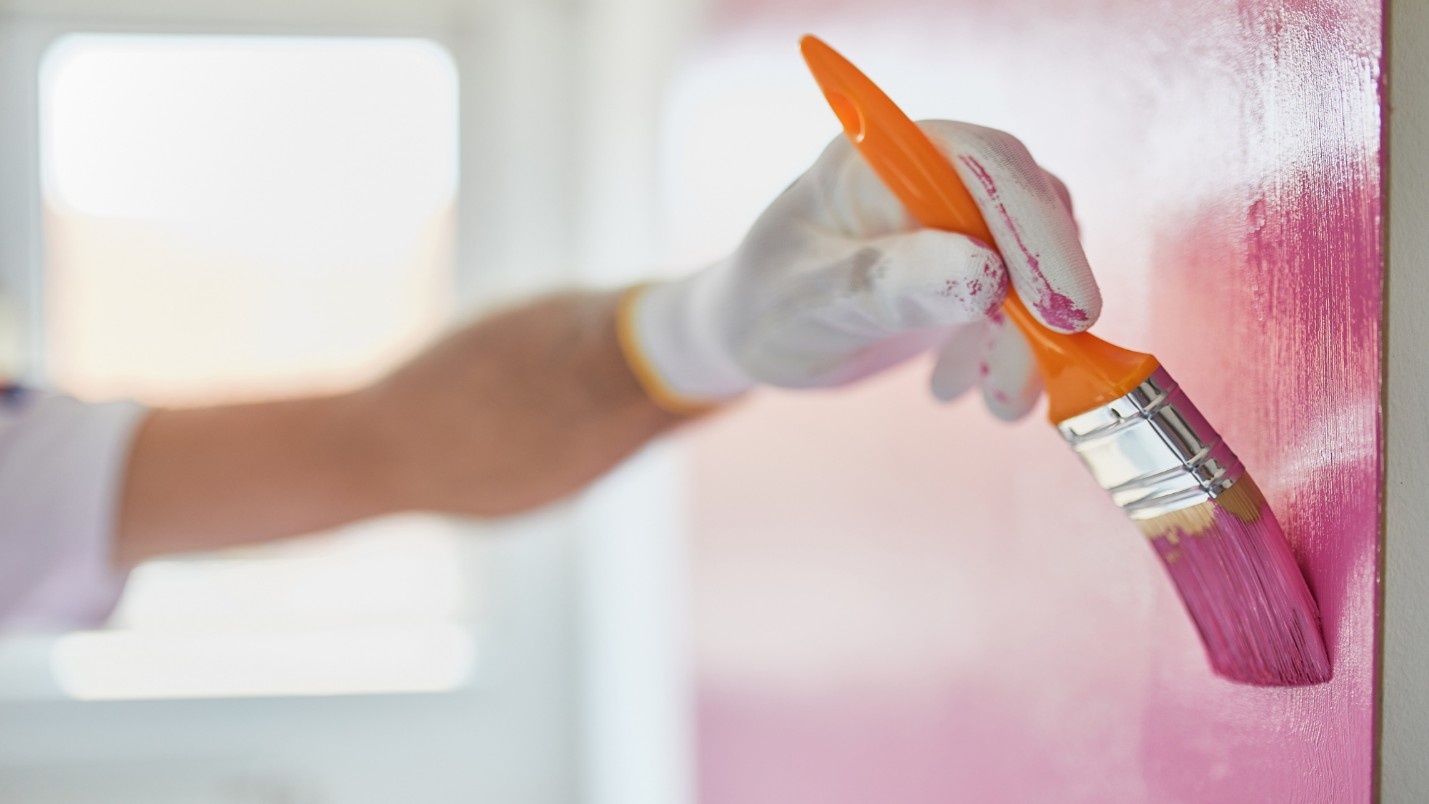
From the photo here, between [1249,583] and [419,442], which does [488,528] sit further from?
[1249,583]

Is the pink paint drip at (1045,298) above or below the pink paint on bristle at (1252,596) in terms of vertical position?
above

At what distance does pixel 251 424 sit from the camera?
3.58 feet

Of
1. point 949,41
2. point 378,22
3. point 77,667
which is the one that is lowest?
point 77,667

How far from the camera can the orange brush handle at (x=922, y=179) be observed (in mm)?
428

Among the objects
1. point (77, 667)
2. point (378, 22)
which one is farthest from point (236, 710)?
point (378, 22)

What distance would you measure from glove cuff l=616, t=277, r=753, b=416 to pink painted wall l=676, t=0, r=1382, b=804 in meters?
0.13

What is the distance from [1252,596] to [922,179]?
0.21 m

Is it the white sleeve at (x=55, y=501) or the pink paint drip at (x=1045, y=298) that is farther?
the white sleeve at (x=55, y=501)

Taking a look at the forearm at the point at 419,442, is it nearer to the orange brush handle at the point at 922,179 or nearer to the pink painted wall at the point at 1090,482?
the pink painted wall at the point at 1090,482

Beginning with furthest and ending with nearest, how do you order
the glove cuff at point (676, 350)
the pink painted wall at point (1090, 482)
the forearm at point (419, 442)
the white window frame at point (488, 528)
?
the white window frame at point (488, 528)
the forearm at point (419, 442)
the glove cuff at point (676, 350)
the pink painted wall at point (1090, 482)

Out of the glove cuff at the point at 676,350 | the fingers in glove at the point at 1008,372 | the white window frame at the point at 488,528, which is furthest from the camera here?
the white window frame at the point at 488,528

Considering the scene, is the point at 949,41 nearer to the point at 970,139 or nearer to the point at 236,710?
the point at 970,139

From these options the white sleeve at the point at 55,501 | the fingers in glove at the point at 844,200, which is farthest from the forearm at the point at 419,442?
the fingers in glove at the point at 844,200

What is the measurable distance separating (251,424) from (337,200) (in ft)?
5.12
